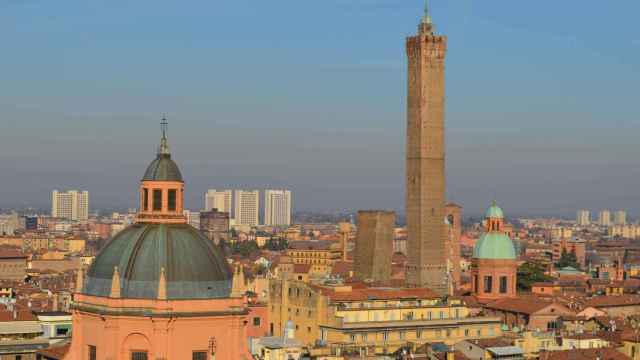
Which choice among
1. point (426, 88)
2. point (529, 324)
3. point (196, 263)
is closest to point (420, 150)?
point (426, 88)

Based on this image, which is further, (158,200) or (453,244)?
(453,244)

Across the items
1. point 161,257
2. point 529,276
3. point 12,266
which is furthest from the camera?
point 12,266

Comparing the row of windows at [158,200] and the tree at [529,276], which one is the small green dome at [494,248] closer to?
the tree at [529,276]

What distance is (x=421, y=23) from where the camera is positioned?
267 ft

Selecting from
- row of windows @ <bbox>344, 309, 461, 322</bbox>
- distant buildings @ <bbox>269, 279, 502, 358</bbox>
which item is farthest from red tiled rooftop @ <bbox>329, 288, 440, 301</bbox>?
row of windows @ <bbox>344, 309, 461, 322</bbox>

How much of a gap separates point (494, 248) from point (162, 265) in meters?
48.7

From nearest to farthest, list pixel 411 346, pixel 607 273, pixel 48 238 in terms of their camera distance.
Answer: pixel 411 346, pixel 607 273, pixel 48 238

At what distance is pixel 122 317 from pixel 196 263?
1.60 meters

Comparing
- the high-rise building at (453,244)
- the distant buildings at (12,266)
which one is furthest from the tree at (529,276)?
the distant buildings at (12,266)

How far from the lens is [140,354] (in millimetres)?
24984

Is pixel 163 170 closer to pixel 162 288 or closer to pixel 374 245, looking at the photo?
pixel 162 288

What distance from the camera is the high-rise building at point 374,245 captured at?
87.5m

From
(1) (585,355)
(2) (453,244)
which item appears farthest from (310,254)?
(1) (585,355)

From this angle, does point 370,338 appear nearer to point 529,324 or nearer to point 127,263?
point 529,324
